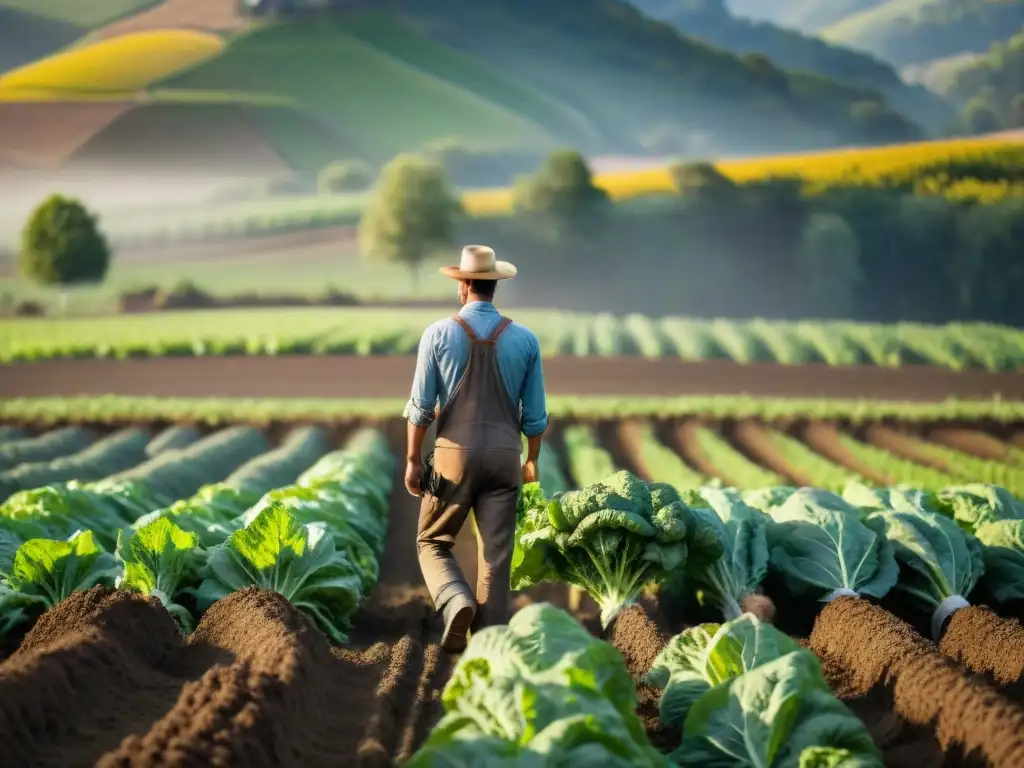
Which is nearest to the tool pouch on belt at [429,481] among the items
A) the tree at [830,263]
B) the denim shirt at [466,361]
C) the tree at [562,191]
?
the denim shirt at [466,361]

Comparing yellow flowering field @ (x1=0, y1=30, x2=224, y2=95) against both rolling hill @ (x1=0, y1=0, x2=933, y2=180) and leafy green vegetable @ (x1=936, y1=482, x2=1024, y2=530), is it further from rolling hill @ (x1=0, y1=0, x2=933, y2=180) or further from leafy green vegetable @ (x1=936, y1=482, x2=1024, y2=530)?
leafy green vegetable @ (x1=936, y1=482, x2=1024, y2=530)

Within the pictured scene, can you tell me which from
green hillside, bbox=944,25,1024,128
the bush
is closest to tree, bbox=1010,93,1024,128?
green hillside, bbox=944,25,1024,128

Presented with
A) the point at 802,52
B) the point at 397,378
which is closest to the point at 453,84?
the point at 802,52

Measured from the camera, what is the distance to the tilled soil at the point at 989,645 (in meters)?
6.07

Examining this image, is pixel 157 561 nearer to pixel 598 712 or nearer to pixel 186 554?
pixel 186 554

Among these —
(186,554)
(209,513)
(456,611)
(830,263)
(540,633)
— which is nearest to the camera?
(540,633)

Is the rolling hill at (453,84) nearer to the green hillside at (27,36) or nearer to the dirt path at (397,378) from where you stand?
the green hillside at (27,36)

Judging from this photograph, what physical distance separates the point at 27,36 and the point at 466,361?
101ft

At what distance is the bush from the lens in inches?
1437

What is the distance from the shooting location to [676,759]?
499cm

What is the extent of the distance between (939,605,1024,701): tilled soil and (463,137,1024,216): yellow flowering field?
2598cm

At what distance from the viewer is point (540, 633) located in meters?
4.78

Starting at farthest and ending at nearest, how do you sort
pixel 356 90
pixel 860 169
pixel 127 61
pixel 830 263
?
pixel 356 90, pixel 127 61, pixel 860 169, pixel 830 263

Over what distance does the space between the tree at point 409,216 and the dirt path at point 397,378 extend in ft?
24.4
